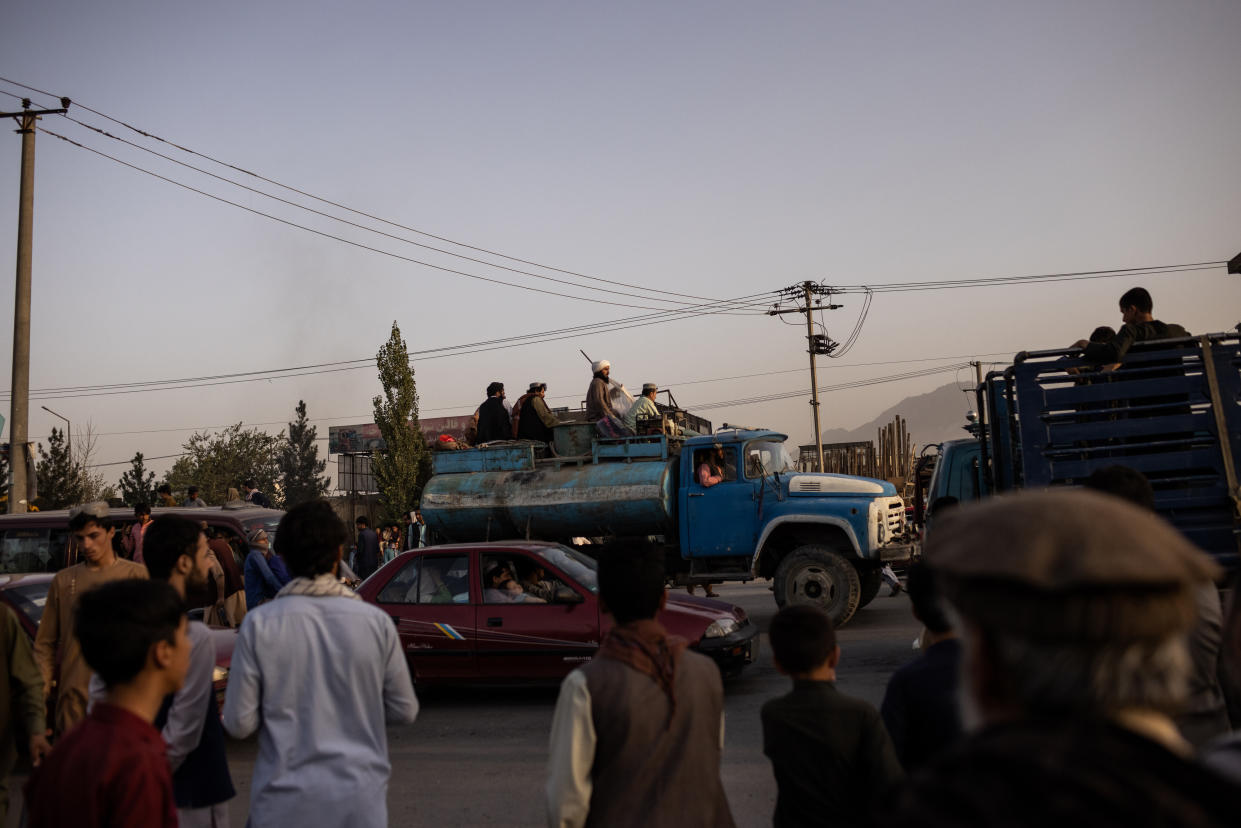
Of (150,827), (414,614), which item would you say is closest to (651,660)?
(150,827)

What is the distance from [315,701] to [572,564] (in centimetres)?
620

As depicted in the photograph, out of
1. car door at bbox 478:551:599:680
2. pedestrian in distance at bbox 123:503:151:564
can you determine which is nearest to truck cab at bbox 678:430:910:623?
car door at bbox 478:551:599:680

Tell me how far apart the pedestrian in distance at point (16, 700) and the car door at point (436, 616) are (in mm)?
5079

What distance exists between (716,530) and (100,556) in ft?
29.0

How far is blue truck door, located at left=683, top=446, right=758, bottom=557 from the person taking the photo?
499 inches

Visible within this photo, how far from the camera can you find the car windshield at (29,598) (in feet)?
25.8

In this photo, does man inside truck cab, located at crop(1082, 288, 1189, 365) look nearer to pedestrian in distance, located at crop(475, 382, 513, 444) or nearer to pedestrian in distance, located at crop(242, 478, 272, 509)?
pedestrian in distance, located at crop(475, 382, 513, 444)

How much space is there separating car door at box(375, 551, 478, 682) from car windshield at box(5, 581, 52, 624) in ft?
9.20

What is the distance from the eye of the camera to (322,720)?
3.02 meters

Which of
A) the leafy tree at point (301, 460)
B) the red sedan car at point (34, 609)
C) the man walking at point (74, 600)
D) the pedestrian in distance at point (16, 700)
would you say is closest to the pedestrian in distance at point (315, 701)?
the pedestrian in distance at point (16, 700)

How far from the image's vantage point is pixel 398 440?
33188 mm

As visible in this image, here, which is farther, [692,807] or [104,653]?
[692,807]

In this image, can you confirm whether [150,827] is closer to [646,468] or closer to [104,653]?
[104,653]

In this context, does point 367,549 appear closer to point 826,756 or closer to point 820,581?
point 820,581
